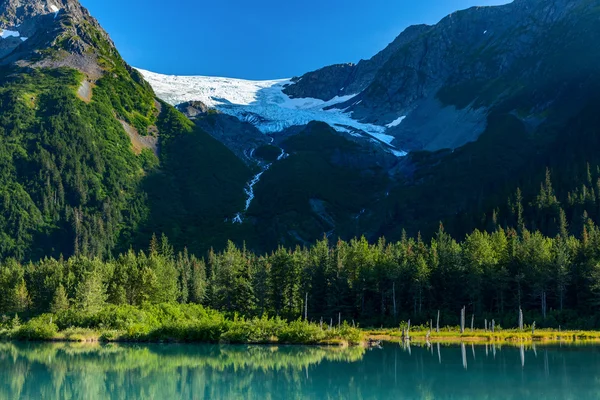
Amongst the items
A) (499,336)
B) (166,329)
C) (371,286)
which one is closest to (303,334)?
(166,329)

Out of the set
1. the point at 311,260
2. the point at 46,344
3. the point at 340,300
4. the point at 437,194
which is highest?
the point at 437,194

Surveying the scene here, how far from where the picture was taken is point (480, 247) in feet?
301

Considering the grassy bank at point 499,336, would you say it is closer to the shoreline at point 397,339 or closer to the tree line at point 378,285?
the shoreline at point 397,339

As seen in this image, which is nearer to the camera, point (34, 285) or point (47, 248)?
point (34, 285)

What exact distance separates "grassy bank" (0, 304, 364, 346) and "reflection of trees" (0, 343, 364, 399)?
4.03m

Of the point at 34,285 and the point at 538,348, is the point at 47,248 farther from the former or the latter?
the point at 538,348

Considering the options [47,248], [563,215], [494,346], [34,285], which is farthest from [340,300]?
[47,248]

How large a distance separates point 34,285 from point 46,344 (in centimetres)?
3961

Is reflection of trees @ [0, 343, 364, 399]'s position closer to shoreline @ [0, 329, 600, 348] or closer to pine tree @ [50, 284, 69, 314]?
shoreline @ [0, 329, 600, 348]

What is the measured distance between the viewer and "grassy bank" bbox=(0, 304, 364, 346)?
226 feet

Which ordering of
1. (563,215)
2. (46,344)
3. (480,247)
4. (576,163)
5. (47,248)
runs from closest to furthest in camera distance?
(46,344), (480,247), (563,215), (576,163), (47,248)

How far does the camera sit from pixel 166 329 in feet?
243

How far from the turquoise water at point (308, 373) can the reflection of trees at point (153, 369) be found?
7cm

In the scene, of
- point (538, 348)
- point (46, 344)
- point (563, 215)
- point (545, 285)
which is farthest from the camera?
point (563, 215)
